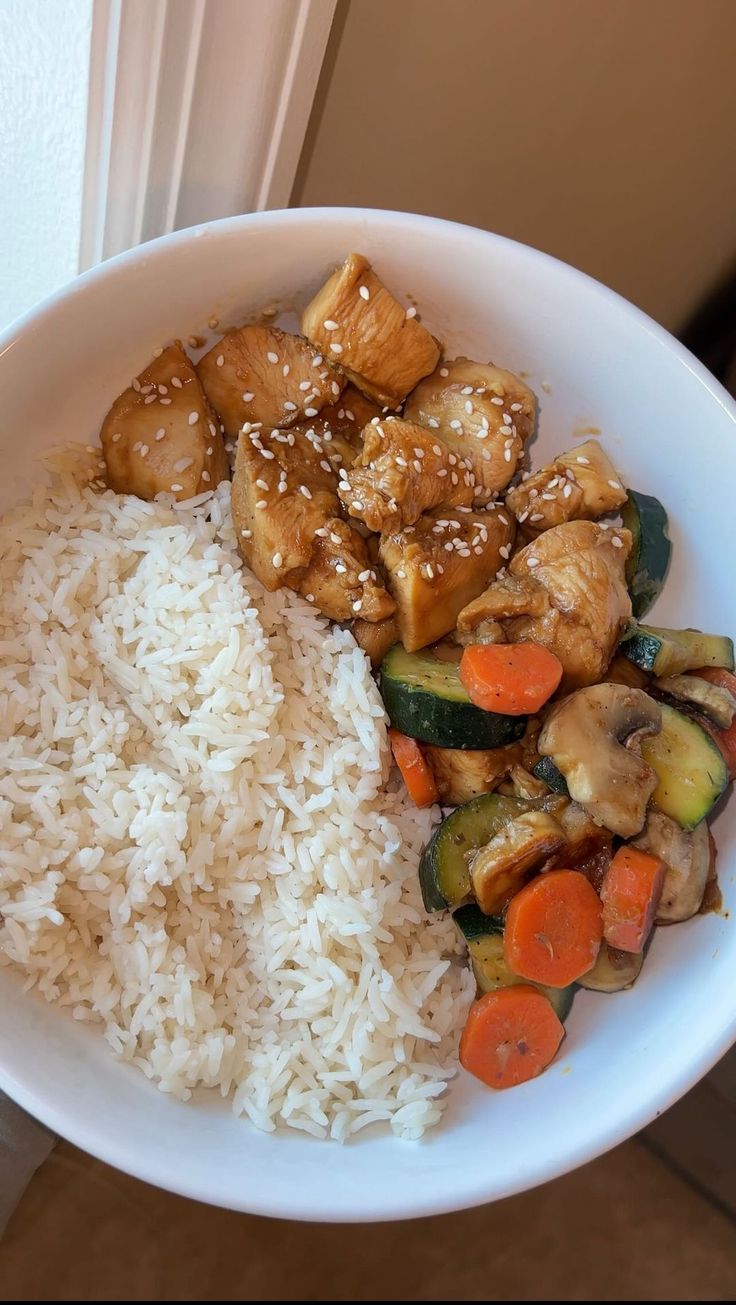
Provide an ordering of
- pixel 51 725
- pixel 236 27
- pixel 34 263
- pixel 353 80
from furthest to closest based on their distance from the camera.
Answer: pixel 34 263
pixel 353 80
pixel 51 725
pixel 236 27

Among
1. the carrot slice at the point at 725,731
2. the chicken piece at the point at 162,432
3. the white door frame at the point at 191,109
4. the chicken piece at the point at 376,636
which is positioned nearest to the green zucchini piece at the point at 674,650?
the carrot slice at the point at 725,731

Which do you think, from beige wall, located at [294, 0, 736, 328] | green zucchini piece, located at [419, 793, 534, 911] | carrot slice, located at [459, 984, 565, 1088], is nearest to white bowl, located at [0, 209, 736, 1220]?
carrot slice, located at [459, 984, 565, 1088]

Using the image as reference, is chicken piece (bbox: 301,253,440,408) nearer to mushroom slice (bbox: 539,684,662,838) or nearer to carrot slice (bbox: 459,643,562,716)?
carrot slice (bbox: 459,643,562,716)

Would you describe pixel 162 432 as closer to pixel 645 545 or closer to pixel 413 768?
pixel 413 768

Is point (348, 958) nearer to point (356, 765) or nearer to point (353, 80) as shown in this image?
point (356, 765)

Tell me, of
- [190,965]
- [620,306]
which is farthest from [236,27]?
[190,965]

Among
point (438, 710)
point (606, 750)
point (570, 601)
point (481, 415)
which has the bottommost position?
point (438, 710)

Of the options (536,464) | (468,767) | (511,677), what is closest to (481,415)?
(536,464)
